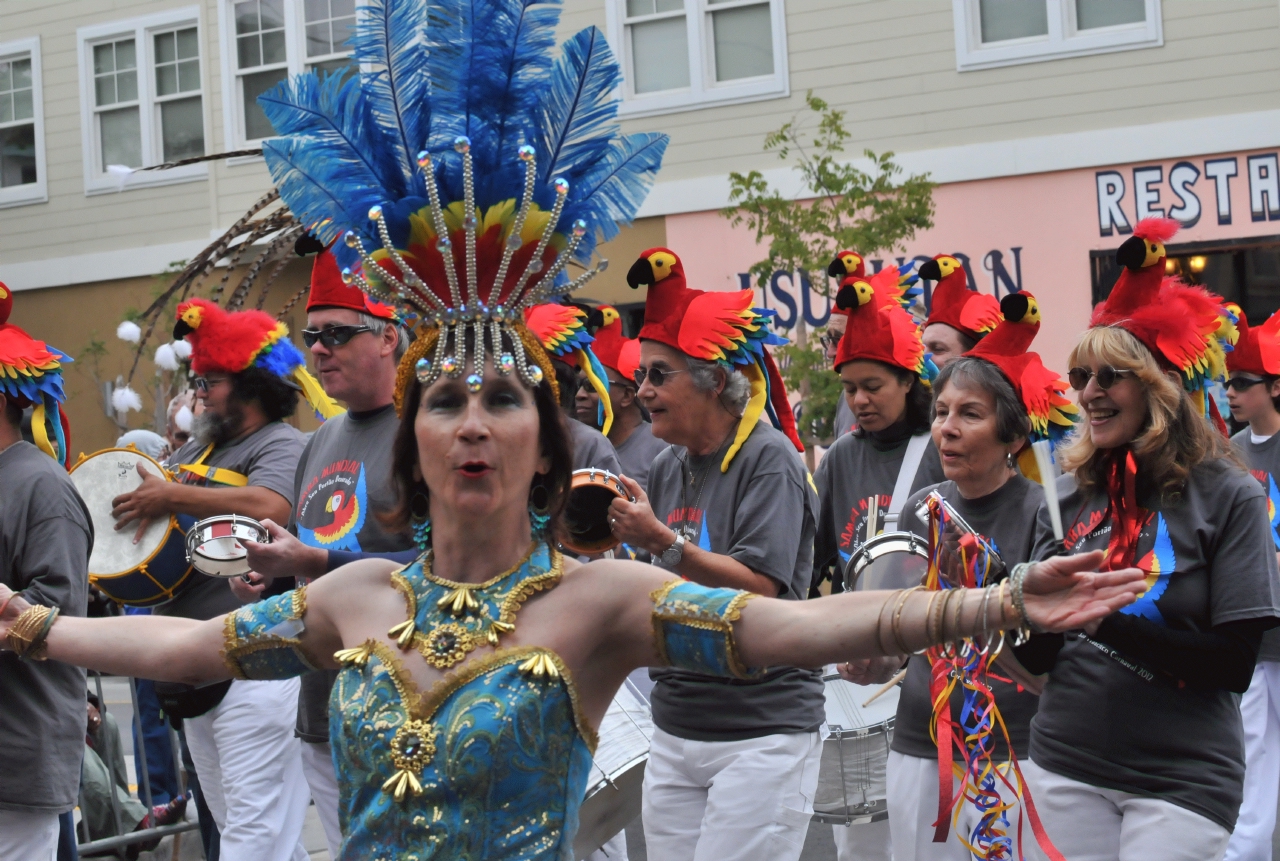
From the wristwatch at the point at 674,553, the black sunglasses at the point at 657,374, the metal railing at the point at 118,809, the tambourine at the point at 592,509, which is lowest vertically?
the metal railing at the point at 118,809

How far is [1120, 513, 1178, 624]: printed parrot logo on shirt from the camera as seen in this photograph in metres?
3.84

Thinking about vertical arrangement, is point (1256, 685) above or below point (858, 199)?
below

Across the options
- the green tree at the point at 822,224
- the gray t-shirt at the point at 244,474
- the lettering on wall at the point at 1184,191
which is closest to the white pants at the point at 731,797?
the gray t-shirt at the point at 244,474

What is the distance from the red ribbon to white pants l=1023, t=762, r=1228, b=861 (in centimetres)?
60

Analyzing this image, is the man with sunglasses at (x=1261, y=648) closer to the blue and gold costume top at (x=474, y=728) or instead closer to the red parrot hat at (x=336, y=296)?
the blue and gold costume top at (x=474, y=728)

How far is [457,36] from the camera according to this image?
2906 millimetres

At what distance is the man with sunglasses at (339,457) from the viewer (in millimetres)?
4938

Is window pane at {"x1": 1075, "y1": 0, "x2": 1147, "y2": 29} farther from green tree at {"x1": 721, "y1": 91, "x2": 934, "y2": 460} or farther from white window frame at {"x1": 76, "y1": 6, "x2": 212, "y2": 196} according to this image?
white window frame at {"x1": 76, "y1": 6, "x2": 212, "y2": 196}

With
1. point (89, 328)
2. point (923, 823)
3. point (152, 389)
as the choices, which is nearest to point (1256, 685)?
point (923, 823)

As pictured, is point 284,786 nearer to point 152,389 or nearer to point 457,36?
point 457,36

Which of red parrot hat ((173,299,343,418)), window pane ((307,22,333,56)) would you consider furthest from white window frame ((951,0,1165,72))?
red parrot hat ((173,299,343,418))

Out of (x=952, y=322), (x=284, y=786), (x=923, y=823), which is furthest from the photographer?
(x=952, y=322)

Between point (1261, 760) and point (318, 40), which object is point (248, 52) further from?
point (1261, 760)

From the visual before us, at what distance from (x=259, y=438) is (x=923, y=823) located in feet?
10.3
